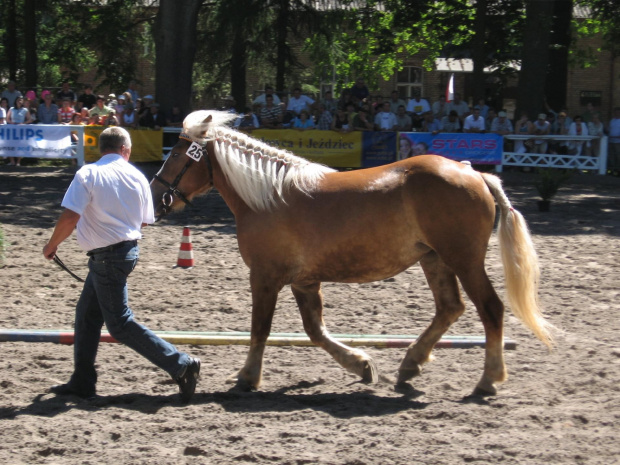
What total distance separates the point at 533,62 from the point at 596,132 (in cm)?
316

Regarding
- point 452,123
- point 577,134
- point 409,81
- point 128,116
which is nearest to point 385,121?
point 452,123

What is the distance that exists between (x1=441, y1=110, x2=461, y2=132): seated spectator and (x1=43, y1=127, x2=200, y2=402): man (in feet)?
49.1

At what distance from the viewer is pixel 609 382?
5.53m

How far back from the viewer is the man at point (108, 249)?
494cm

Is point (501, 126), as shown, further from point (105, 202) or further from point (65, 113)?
point (105, 202)

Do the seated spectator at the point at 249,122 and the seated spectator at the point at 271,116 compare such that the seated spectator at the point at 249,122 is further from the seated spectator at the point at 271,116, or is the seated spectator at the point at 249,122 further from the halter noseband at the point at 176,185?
the halter noseband at the point at 176,185

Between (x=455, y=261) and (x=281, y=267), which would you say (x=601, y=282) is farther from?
(x=281, y=267)

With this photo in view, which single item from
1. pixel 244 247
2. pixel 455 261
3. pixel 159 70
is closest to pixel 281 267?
pixel 244 247

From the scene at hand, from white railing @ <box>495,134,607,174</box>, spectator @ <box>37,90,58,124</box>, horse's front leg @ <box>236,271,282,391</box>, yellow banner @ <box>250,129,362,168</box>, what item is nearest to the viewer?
horse's front leg @ <box>236,271,282,391</box>

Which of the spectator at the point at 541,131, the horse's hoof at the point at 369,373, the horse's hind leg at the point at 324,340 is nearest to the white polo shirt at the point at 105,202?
the horse's hind leg at the point at 324,340

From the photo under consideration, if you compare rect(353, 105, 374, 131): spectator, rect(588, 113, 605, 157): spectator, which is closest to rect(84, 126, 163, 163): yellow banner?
rect(353, 105, 374, 131): spectator

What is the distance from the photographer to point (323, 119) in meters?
19.4

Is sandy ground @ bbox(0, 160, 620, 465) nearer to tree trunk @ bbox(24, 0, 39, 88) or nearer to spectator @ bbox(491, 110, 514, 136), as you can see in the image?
spectator @ bbox(491, 110, 514, 136)

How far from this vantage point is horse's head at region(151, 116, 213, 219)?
5.75m
